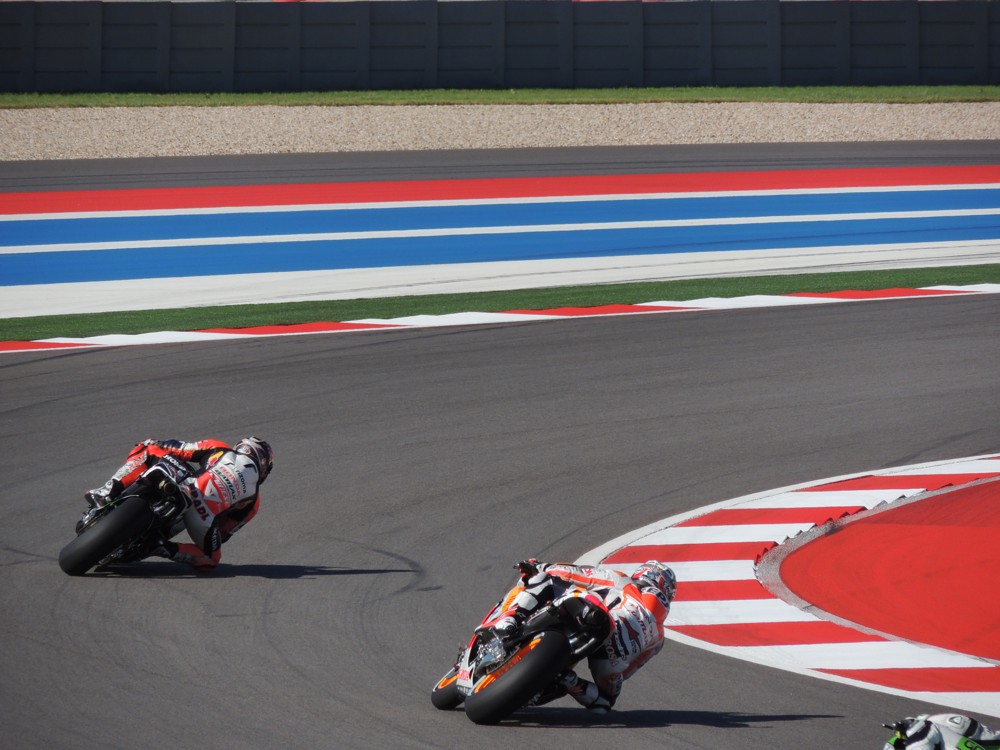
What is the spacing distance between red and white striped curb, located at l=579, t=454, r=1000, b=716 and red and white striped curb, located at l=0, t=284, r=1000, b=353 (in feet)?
18.0

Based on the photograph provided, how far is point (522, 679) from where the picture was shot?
498 centimetres

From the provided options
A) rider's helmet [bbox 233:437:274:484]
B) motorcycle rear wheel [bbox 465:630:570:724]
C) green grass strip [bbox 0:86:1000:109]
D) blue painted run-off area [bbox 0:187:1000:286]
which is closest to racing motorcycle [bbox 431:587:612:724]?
motorcycle rear wheel [bbox 465:630:570:724]

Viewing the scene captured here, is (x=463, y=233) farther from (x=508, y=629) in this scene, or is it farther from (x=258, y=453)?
(x=508, y=629)

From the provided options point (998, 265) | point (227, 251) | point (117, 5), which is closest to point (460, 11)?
point (117, 5)

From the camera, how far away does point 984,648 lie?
631 cm

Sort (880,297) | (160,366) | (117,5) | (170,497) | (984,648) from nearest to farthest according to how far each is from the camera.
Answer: (984,648) → (170,497) → (160,366) → (880,297) → (117,5)

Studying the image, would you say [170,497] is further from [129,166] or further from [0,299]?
[129,166]

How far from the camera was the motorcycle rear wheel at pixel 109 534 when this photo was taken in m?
6.82

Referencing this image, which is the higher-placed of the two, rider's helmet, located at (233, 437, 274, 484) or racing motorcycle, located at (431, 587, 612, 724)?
rider's helmet, located at (233, 437, 274, 484)

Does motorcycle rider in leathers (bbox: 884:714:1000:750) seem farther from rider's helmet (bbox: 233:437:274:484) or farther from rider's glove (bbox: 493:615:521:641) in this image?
rider's helmet (bbox: 233:437:274:484)

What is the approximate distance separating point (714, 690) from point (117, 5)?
80.6 feet

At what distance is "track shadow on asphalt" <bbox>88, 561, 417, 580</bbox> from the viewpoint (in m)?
7.18

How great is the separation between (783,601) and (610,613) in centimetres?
203

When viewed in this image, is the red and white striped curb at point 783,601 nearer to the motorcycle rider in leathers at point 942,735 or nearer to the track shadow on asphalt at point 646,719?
the track shadow on asphalt at point 646,719
